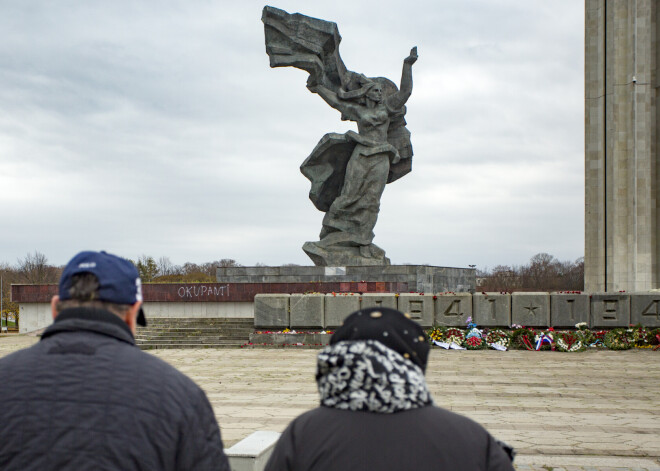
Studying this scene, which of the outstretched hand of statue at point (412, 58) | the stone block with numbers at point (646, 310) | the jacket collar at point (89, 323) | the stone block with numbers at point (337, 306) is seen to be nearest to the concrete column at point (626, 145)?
the outstretched hand of statue at point (412, 58)

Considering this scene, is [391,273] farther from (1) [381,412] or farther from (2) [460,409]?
(1) [381,412]

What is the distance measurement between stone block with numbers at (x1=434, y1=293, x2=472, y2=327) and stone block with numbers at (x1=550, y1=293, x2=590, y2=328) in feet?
5.79

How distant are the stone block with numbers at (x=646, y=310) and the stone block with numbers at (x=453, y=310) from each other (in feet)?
11.1

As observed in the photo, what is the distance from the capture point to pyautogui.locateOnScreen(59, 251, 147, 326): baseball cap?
1916 millimetres

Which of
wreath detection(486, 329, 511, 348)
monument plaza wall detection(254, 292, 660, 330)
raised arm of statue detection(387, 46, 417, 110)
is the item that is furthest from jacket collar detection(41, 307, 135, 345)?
raised arm of statue detection(387, 46, 417, 110)

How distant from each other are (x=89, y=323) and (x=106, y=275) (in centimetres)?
15

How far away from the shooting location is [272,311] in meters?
14.6

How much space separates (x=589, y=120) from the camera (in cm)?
2192

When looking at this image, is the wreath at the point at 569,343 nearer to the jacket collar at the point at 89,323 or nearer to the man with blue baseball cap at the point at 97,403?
the man with blue baseball cap at the point at 97,403

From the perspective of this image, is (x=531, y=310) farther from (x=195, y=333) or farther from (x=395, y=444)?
(x=395, y=444)

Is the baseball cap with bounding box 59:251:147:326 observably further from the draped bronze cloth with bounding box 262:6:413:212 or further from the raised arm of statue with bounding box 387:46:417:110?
the raised arm of statue with bounding box 387:46:417:110

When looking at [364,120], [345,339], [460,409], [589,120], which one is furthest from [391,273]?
[345,339]

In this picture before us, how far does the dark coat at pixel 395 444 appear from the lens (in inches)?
67.5

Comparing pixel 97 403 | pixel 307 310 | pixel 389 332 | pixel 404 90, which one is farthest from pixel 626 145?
pixel 97 403
